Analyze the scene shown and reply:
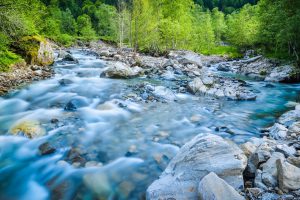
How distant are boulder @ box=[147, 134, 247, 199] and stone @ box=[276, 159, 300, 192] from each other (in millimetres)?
664

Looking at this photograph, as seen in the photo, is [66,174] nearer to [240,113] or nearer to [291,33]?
[240,113]

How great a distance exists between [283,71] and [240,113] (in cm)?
1111

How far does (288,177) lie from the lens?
4.66 m

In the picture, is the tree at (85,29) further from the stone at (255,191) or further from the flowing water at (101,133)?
the stone at (255,191)

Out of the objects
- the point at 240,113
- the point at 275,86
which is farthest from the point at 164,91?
the point at 275,86

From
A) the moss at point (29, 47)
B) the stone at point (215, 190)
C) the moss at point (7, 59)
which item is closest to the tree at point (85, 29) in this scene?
the moss at point (29, 47)

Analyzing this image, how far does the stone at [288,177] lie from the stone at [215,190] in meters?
1.11

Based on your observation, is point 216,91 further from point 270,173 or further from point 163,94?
point 270,173

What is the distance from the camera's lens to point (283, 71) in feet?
65.6

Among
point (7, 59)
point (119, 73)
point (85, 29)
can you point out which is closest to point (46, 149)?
point (7, 59)

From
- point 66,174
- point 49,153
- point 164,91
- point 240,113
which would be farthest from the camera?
point 164,91

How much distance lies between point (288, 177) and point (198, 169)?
1.58 meters

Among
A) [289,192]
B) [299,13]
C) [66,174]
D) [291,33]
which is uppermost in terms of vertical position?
[299,13]

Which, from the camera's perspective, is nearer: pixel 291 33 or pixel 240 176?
pixel 240 176
